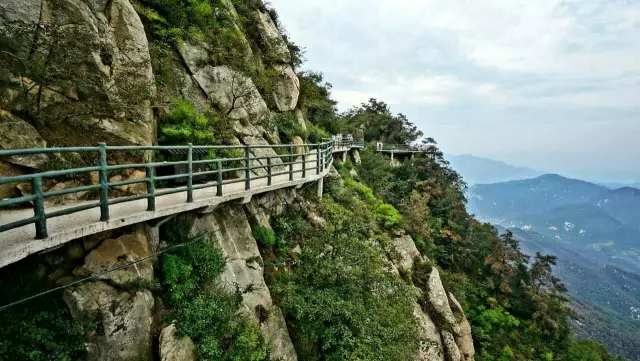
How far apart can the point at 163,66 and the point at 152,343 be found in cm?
912

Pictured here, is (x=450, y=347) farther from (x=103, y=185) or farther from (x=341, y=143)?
(x=341, y=143)

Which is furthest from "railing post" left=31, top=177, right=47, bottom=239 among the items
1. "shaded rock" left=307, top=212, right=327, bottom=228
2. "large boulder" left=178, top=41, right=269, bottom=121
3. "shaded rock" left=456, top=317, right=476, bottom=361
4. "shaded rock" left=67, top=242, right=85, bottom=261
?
"shaded rock" left=456, top=317, right=476, bottom=361

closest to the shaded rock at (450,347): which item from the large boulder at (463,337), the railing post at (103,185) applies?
the large boulder at (463,337)

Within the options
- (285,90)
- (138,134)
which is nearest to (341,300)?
(138,134)

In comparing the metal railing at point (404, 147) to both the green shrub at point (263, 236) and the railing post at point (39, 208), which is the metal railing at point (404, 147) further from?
the railing post at point (39, 208)

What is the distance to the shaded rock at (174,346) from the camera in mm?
5332

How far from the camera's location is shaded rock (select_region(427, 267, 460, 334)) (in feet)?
50.8

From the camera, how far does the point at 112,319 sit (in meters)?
4.91

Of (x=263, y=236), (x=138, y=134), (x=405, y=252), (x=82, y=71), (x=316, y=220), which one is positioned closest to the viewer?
(x=82, y=71)

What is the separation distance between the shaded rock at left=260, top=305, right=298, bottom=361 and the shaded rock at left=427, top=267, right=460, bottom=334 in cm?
1028

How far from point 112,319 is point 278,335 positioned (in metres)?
3.78

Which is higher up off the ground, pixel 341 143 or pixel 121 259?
pixel 341 143

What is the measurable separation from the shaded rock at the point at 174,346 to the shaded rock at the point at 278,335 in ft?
5.99

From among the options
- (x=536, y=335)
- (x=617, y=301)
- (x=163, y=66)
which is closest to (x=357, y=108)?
(x=536, y=335)
